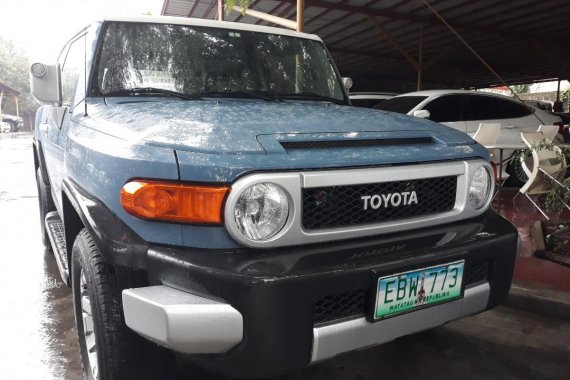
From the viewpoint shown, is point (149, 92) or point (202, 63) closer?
point (149, 92)

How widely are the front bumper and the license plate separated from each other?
32 millimetres

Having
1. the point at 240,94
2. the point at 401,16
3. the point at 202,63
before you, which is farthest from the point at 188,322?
the point at 401,16

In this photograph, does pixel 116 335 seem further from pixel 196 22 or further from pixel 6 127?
pixel 6 127

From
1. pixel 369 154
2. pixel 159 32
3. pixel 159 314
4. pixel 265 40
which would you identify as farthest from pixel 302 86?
pixel 159 314

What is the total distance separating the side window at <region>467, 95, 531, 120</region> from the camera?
724 cm

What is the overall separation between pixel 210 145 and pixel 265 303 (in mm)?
557

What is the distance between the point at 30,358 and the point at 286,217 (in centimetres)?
185

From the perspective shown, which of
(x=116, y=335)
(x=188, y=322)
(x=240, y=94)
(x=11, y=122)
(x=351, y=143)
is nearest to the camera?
(x=188, y=322)

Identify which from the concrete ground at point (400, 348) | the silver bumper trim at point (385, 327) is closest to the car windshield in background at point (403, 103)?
the concrete ground at point (400, 348)

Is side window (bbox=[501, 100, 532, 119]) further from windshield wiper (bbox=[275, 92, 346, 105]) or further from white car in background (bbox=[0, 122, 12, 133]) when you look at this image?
white car in background (bbox=[0, 122, 12, 133])

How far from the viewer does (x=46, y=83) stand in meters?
2.83

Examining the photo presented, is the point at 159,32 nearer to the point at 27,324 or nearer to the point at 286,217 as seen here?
the point at 286,217

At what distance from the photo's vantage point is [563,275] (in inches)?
139

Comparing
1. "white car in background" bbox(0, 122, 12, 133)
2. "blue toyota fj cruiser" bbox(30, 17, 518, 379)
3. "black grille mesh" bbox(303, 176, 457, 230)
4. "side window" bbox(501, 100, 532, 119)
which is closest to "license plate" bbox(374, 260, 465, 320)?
"blue toyota fj cruiser" bbox(30, 17, 518, 379)
